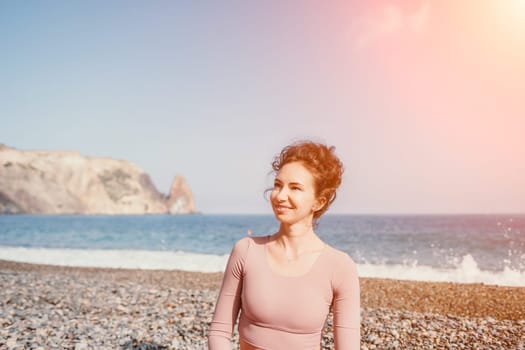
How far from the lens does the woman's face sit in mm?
2840

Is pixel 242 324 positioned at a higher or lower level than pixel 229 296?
lower

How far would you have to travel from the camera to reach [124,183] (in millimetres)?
152875

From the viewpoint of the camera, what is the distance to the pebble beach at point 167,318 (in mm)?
6898

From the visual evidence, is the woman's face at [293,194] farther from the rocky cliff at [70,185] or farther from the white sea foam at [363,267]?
the rocky cliff at [70,185]

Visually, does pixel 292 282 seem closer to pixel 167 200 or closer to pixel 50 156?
pixel 50 156

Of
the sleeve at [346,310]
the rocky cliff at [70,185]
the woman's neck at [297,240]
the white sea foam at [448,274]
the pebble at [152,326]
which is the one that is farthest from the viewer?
the rocky cliff at [70,185]

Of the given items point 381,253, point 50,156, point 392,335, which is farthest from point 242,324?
point 50,156

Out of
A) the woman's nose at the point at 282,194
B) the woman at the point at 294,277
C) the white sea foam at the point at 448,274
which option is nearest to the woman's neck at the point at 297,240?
the woman at the point at 294,277

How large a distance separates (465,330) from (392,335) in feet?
5.06

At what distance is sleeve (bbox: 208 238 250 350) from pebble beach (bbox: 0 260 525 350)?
13.2 ft

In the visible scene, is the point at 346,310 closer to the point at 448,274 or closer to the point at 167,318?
the point at 167,318

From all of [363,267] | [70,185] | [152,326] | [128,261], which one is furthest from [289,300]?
[70,185]

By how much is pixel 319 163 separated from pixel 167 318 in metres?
6.33

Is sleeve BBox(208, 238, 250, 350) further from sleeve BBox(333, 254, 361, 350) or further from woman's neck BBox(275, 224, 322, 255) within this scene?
sleeve BBox(333, 254, 361, 350)
